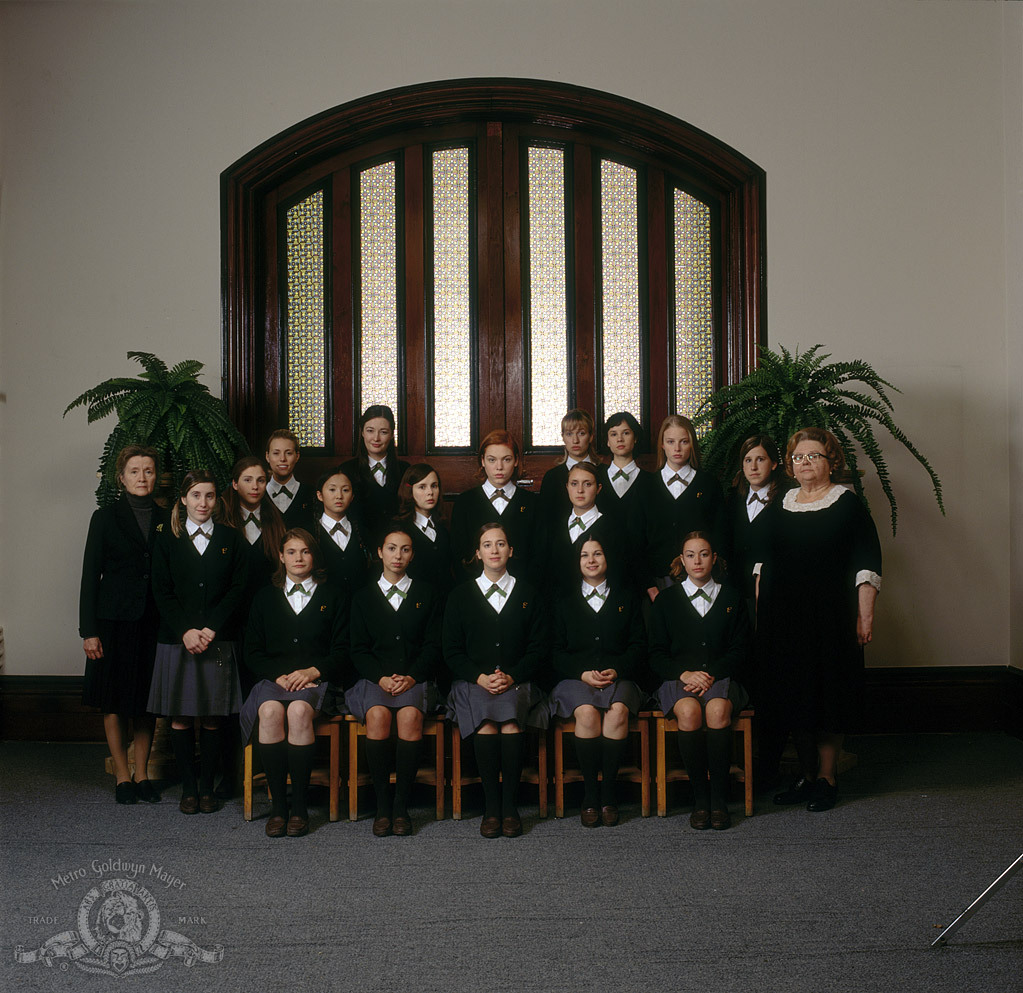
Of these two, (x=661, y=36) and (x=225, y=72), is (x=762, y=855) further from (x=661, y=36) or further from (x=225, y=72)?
Answer: (x=225, y=72)

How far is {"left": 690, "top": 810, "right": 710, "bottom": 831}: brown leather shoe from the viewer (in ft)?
10.8

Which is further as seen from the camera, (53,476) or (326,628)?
(53,476)

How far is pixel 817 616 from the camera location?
140 inches

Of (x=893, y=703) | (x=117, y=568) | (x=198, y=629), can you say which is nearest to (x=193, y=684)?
(x=198, y=629)

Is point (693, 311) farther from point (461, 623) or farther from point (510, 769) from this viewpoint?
point (510, 769)

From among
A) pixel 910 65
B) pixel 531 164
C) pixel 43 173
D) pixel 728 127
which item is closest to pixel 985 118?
pixel 910 65

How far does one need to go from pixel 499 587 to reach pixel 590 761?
0.80 metres

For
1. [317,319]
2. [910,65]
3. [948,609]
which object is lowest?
[948,609]

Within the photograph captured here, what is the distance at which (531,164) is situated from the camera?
16.9ft

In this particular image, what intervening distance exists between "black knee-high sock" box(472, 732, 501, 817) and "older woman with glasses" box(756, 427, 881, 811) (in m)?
1.18

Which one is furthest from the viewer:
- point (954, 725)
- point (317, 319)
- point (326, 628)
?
point (317, 319)

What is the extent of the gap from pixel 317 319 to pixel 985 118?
4.11 metres

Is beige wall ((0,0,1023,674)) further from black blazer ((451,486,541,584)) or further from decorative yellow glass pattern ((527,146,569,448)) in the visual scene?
black blazer ((451,486,541,584))

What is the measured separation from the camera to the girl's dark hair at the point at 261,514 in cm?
380
